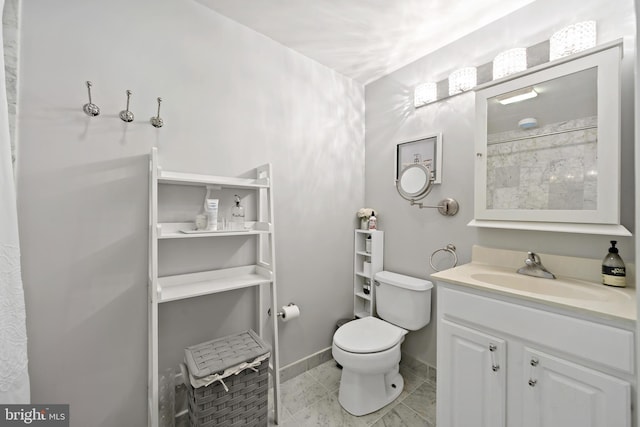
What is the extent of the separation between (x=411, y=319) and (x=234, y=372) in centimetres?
118

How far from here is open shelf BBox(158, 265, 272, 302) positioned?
1278 mm

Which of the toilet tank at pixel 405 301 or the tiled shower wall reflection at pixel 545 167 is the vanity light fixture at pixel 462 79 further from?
the toilet tank at pixel 405 301

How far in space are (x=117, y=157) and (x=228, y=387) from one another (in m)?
1.26

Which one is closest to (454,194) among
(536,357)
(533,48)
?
(533,48)

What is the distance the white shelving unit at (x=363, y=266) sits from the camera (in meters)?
2.11

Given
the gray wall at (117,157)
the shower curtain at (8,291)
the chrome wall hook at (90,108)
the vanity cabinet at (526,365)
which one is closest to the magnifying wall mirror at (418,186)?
the vanity cabinet at (526,365)

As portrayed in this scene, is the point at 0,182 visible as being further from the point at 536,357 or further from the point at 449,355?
the point at 536,357

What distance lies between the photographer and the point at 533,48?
143 centimetres

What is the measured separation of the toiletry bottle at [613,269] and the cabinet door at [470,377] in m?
0.59

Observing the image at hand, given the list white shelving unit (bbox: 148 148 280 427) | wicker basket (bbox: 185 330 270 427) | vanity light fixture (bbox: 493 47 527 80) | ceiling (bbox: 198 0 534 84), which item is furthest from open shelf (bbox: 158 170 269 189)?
vanity light fixture (bbox: 493 47 527 80)

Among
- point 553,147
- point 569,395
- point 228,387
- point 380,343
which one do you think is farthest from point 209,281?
point 553,147

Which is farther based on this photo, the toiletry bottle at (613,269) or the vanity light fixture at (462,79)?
the vanity light fixture at (462,79)

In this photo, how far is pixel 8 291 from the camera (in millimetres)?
871

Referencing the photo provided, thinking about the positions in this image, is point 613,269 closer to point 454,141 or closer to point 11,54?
point 454,141
